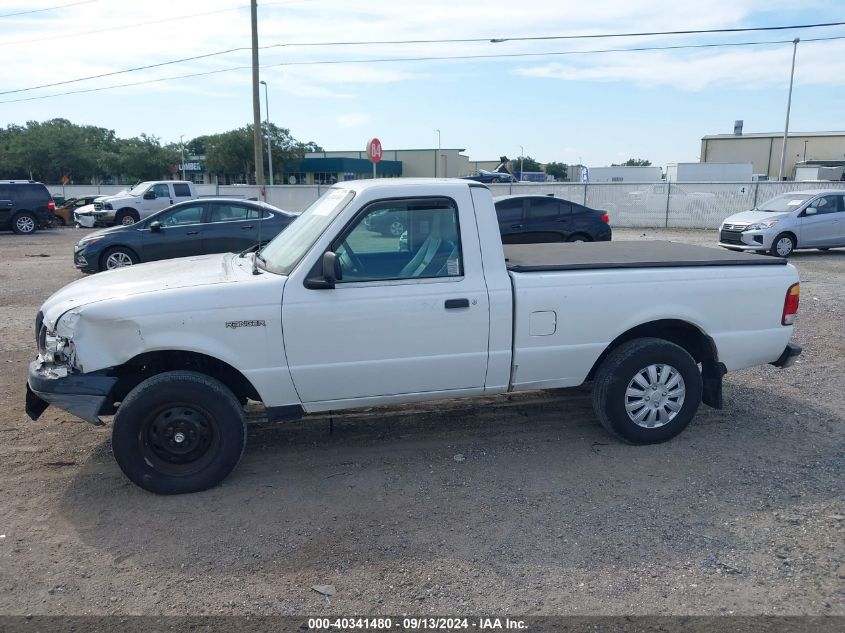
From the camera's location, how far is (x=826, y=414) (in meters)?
5.77

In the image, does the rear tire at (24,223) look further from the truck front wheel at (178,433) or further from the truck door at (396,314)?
the truck door at (396,314)

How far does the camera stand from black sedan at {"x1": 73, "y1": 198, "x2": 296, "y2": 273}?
12.9m

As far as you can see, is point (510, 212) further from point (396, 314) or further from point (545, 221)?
point (396, 314)

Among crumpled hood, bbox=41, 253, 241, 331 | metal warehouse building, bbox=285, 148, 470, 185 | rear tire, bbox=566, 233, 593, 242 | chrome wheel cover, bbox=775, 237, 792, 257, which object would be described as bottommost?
chrome wheel cover, bbox=775, 237, 792, 257

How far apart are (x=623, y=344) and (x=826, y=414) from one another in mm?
2152

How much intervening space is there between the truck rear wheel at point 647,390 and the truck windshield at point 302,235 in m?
2.30

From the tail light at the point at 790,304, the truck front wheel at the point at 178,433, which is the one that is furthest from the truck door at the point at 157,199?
the tail light at the point at 790,304

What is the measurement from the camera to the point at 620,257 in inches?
212

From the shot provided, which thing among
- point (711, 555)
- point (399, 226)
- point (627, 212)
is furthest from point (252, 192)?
point (711, 555)

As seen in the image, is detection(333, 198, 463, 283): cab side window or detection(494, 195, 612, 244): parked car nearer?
detection(333, 198, 463, 283): cab side window

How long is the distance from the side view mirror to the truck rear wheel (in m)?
2.14

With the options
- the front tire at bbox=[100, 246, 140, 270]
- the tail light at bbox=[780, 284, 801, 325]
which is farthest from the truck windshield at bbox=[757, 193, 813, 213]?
the front tire at bbox=[100, 246, 140, 270]

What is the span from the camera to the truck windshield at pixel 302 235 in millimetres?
4570

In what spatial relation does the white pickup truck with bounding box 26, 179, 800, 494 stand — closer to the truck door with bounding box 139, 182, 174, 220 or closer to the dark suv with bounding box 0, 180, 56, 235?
the truck door with bounding box 139, 182, 174, 220
